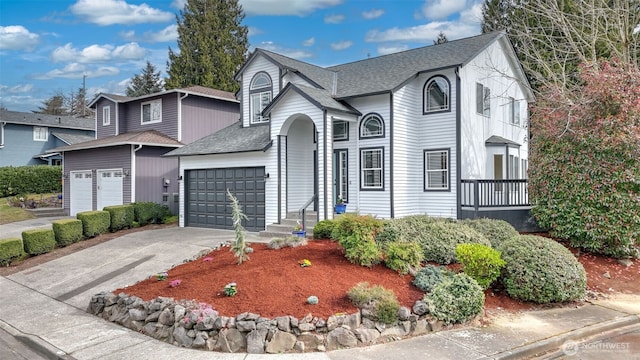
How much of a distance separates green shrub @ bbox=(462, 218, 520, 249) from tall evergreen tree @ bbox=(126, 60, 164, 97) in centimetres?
4266

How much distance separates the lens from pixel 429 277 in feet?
23.7

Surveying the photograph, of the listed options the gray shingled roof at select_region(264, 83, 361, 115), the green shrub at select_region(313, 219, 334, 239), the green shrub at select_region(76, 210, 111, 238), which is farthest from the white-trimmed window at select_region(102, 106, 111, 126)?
the green shrub at select_region(313, 219, 334, 239)

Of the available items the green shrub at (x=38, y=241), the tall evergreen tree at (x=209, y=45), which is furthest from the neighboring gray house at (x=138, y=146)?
the tall evergreen tree at (x=209, y=45)

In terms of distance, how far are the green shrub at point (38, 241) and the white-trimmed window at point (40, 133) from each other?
24747 mm

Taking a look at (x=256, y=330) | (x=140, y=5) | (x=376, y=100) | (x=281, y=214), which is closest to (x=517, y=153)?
(x=376, y=100)

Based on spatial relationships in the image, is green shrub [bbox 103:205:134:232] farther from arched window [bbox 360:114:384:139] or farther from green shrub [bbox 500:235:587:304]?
green shrub [bbox 500:235:587:304]

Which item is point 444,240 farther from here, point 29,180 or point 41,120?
point 41,120

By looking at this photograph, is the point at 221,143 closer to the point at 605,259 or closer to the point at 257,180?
the point at 257,180

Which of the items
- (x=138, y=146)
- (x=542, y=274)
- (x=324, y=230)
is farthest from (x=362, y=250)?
(x=138, y=146)

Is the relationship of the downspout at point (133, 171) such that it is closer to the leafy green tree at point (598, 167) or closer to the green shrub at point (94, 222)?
the green shrub at point (94, 222)

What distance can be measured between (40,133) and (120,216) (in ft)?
75.6

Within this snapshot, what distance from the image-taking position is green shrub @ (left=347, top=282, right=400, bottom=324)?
19.6 ft

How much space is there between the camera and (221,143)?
16750 mm

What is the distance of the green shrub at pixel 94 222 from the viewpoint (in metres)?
14.7
